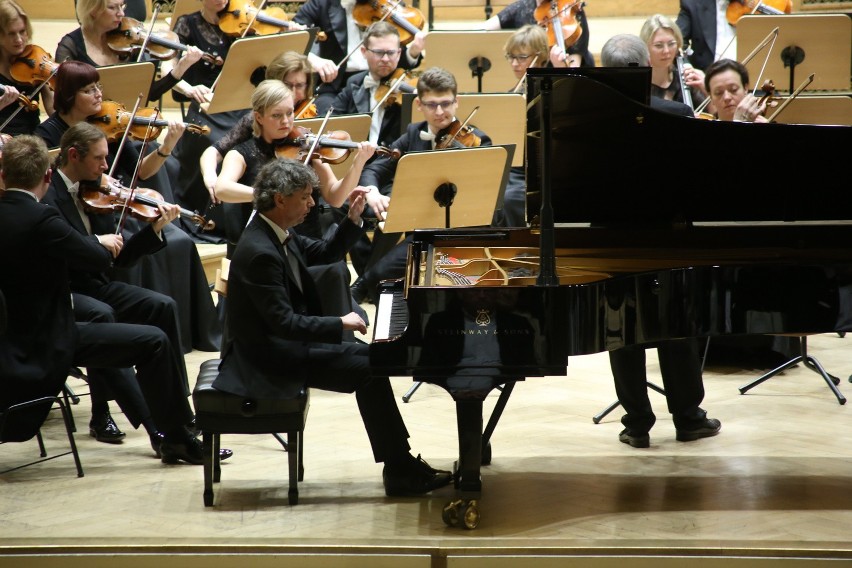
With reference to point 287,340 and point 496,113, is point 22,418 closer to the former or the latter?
point 287,340

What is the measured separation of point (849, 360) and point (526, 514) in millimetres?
2363

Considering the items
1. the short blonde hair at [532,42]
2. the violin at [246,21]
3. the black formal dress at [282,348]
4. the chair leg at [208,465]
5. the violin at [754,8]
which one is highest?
the violin at [246,21]

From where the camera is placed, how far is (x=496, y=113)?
16.4ft

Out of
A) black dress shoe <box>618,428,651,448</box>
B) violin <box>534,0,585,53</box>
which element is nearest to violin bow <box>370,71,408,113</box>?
violin <box>534,0,585,53</box>

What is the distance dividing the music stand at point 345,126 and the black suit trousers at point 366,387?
149cm

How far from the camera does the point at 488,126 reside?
16.5 ft

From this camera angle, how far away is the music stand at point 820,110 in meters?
4.68

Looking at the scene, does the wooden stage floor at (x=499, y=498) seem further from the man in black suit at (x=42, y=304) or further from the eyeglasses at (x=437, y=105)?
the eyeglasses at (x=437, y=105)

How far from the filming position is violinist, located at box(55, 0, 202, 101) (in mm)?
4930

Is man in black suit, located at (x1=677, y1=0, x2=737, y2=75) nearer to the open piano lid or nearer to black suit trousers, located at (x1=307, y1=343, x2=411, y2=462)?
the open piano lid

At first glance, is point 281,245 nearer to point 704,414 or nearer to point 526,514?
point 526,514

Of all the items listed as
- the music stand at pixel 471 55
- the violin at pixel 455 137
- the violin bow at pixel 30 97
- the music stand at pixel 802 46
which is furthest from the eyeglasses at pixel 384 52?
the music stand at pixel 802 46

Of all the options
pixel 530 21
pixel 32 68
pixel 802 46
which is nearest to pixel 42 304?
pixel 32 68

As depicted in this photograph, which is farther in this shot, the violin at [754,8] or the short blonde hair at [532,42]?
the violin at [754,8]
